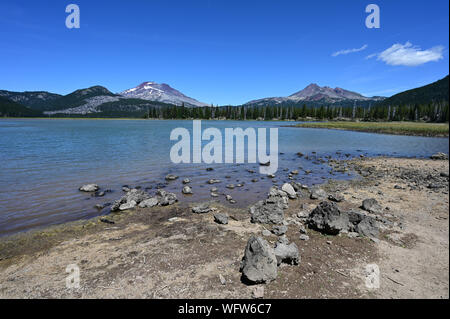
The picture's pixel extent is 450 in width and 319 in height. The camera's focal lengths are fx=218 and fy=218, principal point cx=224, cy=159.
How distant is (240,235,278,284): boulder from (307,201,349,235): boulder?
4.06 meters

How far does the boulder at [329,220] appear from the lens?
9.62 meters

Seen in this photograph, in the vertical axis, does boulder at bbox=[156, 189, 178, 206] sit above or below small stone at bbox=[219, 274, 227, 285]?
above

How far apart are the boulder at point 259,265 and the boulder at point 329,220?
406cm

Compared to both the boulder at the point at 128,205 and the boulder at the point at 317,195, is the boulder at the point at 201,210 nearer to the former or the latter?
the boulder at the point at 128,205

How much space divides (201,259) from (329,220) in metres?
5.89

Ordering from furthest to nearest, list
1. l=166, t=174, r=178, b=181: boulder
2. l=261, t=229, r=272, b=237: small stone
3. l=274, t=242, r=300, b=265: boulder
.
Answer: l=166, t=174, r=178, b=181: boulder
l=261, t=229, r=272, b=237: small stone
l=274, t=242, r=300, b=265: boulder

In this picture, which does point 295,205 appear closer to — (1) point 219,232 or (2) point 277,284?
(1) point 219,232

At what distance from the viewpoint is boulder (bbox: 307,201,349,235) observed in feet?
31.6

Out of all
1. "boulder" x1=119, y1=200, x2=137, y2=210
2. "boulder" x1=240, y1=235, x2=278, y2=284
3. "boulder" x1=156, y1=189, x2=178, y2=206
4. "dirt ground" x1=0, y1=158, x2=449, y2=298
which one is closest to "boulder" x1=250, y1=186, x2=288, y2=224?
"dirt ground" x1=0, y1=158, x2=449, y2=298

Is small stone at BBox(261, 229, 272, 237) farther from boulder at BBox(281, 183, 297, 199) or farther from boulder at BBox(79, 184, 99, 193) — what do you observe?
boulder at BBox(79, 184, 99, 193)

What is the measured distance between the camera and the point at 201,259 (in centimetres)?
782

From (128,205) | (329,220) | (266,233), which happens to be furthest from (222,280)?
(128,205)
